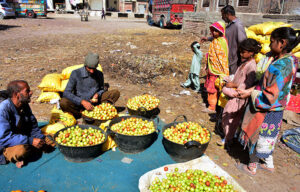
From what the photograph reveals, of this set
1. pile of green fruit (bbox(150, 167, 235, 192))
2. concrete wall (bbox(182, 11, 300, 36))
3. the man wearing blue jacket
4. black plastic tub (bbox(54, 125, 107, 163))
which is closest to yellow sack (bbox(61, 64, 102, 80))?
the man wearing blue jacket

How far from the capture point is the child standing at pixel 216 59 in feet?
15.6

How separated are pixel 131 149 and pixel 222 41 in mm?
3119

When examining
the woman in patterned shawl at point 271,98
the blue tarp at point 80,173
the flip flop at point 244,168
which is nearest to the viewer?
the woman in patterned shawl at point 271,98

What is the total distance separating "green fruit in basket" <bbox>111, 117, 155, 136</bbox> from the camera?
12.0 feet

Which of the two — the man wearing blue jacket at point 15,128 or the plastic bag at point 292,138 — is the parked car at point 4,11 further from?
the plastic bag at point 292,138

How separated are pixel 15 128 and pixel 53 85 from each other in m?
2.14

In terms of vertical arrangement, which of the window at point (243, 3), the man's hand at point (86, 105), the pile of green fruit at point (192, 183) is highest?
the window at point (243, 3)

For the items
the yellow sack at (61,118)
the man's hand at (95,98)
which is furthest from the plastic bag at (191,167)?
the yellow sack at (61,118)

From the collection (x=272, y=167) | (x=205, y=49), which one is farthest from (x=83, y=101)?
(x=205, y=49)

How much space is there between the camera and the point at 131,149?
3668 millimetres

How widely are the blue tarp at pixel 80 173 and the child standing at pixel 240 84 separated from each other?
1268 mm

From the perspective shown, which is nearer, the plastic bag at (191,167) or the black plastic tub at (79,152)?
the plastic bag at (191,167)

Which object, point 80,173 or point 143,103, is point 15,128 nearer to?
point 80,173

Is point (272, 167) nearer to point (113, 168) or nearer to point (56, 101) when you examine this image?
point (113, 168)
